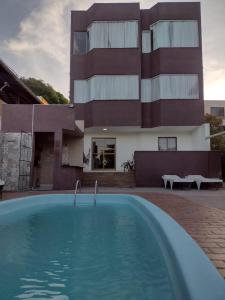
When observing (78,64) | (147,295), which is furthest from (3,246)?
(78,64)

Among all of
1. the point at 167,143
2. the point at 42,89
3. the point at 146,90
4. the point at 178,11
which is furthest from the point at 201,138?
the point at 42,89

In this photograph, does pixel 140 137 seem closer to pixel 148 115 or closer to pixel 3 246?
pixel 148 115

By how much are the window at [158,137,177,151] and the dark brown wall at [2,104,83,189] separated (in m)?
7.27

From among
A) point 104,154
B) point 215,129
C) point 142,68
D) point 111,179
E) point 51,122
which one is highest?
point 142,68

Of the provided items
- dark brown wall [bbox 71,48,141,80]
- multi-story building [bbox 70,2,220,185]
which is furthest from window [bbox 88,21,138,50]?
dark brown wall [bbox 71,48,141,80]

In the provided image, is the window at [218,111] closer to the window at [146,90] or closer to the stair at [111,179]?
the window at [146,90]

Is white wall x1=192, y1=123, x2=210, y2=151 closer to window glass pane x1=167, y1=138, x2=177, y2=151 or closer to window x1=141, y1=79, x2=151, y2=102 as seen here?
window glass pane x1=167, y1=138, x2=177, y2=151

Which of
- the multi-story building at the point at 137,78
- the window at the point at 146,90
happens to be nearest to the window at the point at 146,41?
the multi-story building at the point at 137,78

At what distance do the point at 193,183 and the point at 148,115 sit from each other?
17.6ft

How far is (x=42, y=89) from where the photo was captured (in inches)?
1508

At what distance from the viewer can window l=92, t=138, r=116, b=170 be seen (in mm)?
18484

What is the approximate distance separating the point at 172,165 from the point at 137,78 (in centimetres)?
604

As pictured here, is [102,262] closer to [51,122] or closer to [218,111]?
[51,122]

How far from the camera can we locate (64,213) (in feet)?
24.3
